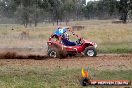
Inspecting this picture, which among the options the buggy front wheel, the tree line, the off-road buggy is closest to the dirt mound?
the off-road buggy

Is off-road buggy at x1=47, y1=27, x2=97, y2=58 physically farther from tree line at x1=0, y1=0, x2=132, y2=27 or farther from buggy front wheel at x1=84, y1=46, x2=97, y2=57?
tree line at x1=0, y1=0, x2=132, y2=27

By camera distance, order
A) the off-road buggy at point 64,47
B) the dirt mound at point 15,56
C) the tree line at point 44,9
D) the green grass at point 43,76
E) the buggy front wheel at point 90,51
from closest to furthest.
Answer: the green grass at point 43,76, the dirt mound at point 15,56, the off-road buggy at point 64,47, the buggy front wheel at point 90,51, the tree line at point 44,9

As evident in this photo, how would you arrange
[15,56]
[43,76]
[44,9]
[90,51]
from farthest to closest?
1. [44,9]
2. [90,51]
3. [15,56]
4. [43,76]

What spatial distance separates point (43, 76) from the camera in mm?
11875

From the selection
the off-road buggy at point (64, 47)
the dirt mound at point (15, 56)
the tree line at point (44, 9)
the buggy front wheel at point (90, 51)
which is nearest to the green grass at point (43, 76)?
the dirt mound at point (15, 56)

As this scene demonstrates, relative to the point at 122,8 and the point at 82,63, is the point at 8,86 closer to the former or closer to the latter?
the point at 82,63

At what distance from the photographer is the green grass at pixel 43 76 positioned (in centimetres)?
1048

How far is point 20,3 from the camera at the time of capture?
201 feet

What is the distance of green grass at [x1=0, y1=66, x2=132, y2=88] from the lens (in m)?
10.5

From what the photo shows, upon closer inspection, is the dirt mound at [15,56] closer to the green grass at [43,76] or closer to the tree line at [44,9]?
the green grass at [43,76]

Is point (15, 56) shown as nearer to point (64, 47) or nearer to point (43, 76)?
point (64, 47)

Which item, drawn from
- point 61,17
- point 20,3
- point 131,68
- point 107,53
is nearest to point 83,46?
point 107,53

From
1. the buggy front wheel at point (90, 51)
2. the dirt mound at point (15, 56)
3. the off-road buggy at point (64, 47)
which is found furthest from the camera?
the buggy front wheel at point (90, 51)

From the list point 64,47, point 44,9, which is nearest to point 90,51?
point 64,47
